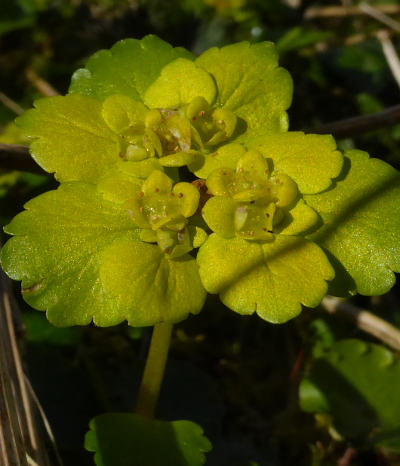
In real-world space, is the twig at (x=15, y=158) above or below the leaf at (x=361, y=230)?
below

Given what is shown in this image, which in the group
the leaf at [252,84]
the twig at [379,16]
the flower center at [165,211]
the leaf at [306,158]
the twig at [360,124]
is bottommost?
the twig at [379,16]

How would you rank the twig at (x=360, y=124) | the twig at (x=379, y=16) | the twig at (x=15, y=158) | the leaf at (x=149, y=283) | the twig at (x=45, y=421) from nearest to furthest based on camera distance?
the leaf at (x=149, y=283)
the twig at (x=45, y=421)
the twig at (x=15, y=158)
the twig at (x=360, y=124)
the twig at (x=379, y=16)

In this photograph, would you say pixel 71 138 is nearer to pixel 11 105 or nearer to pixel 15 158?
pixel 15 158

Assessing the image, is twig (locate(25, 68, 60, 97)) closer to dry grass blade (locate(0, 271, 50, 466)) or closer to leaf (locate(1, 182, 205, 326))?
dry grass blade (locate(0, 271, 50, 466))

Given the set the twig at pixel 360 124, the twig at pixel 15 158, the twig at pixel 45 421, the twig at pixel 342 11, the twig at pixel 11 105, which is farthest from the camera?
the twig at pixel 342 11

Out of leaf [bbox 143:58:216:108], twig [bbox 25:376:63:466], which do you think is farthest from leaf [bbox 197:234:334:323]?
twig [bbox 25:376:63:466]

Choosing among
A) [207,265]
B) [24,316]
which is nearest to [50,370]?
[24,316]

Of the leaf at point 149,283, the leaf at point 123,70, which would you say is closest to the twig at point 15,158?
the leaf at point 123,70

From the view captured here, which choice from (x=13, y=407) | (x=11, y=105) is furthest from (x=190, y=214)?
(x=11, y=105)

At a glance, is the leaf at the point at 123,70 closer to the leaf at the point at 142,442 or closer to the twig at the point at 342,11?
the leaf at the point at 142,442
